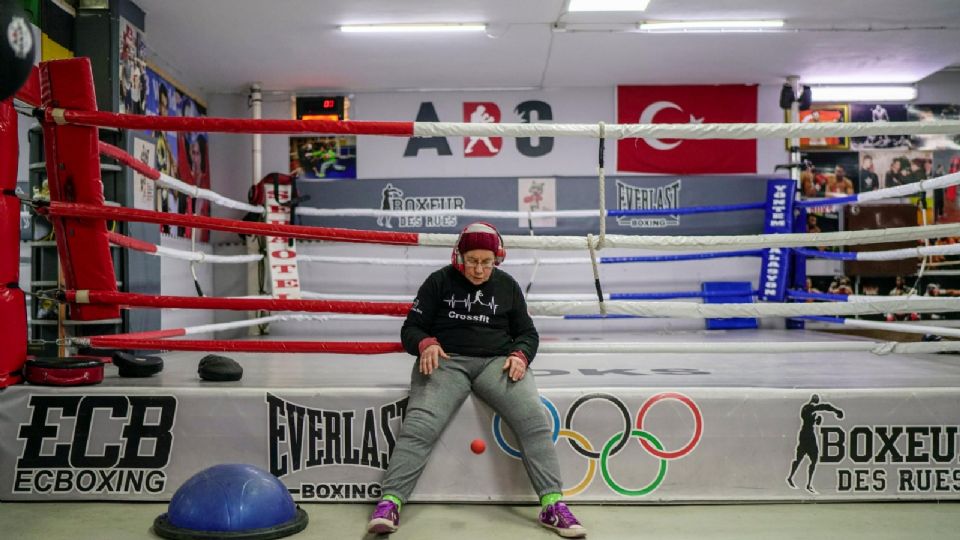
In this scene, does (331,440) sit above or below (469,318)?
below

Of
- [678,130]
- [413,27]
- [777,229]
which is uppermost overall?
[413,27]

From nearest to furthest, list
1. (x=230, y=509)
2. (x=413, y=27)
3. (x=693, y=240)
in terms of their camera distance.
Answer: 1. (x=230, y=509)
2. (x=693, y=240)
3. (x=413, y=27)

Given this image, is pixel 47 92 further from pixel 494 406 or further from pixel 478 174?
pixel 478 174

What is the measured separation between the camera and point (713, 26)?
206 inches

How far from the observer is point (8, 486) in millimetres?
2322

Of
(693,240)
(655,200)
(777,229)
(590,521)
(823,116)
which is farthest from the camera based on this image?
(823,116)

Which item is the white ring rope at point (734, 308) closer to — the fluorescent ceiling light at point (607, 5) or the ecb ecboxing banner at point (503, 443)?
the ecb ecboxing banner at point (503, 443)

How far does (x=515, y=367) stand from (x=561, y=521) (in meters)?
0.47

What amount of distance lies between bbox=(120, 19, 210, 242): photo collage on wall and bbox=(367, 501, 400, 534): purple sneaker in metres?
3.25

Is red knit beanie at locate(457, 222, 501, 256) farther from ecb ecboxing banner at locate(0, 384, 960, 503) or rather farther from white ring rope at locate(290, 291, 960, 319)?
ecb ecboxing banner at locate(0, 384, 960, 503)

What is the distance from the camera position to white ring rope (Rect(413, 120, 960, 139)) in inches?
94.6

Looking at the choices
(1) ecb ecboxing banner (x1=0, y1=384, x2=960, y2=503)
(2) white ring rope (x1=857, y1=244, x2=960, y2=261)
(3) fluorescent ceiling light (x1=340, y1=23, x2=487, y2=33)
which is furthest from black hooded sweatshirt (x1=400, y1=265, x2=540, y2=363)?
(3) fluorescent ceiling light (x1=340, y1=23, x2=487, y2=33)

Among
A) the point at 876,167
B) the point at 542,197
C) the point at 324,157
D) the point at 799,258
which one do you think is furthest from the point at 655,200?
the point at 324,157

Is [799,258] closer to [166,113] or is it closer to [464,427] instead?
[464,427]
